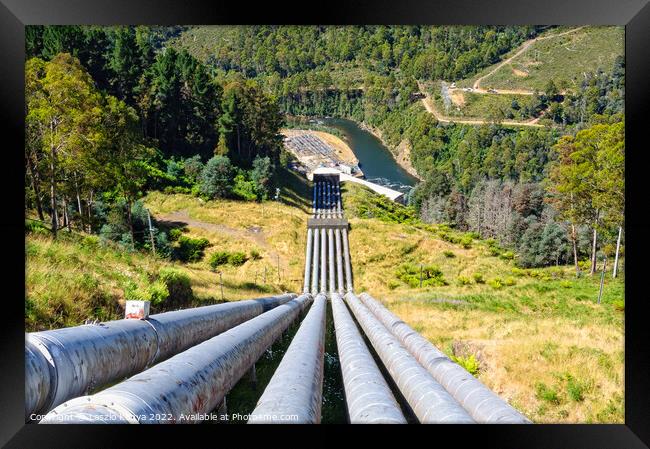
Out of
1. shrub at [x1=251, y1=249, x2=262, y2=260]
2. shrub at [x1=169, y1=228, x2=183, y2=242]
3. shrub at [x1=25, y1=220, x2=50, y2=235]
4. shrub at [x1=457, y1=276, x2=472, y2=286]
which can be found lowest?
shrub at [x1=457, y1=276, x2=472, y2=286]

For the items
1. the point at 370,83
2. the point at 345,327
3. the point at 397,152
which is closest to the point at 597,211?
the point at 345,327

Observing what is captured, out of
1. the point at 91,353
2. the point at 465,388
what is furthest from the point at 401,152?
the point at 91,353

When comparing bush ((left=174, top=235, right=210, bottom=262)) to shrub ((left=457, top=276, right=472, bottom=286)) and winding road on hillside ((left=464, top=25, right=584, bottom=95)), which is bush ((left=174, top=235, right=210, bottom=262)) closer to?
shrub ((left=457, top=276, right=472, bottom=286))

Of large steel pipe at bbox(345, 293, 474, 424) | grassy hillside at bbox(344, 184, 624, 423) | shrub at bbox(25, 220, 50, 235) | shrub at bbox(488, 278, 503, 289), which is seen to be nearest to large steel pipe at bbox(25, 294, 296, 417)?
large steel pipe at bbox(345, 293, 474, 424)

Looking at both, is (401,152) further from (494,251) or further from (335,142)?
(494,251)

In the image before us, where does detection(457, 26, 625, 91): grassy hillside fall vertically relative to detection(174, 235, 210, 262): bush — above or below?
above

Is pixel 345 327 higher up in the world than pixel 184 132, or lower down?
A: lower down

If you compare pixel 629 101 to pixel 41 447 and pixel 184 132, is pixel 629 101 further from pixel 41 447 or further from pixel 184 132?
pixel 184 132
